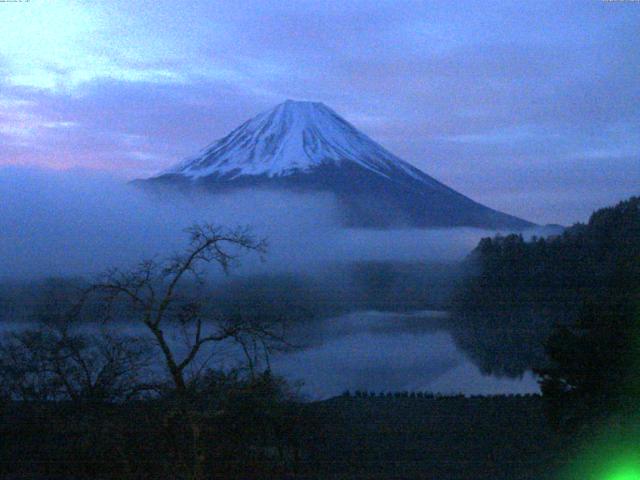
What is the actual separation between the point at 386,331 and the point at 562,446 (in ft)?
A: 10.1

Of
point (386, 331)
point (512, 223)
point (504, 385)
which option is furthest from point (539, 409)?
point (512, 223)

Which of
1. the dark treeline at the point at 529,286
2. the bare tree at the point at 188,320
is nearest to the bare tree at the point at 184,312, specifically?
the bare tree at the point at 188,320

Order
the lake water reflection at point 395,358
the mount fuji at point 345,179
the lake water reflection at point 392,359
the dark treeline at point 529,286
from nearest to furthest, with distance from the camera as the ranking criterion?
1. the lake water reflection at point 392,359
2. the lake water reflection at point 395,358
3. the dark treeline at point 529,286
4. the mount fuji at point 345,179

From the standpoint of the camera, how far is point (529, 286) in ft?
27.7

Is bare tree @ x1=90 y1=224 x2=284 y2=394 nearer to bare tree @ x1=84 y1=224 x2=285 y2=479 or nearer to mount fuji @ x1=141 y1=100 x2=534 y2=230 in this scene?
bare tree @ x1=84 y1=224 x2=285 y2=479

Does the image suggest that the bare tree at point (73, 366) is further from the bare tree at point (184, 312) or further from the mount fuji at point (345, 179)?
the mount fuji at point (345, 179)

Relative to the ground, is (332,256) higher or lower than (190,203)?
lower

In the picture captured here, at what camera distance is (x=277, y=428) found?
13.9ft

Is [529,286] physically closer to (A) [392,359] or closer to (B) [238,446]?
(A) [392,359]

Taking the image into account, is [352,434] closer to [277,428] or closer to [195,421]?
[277,428]

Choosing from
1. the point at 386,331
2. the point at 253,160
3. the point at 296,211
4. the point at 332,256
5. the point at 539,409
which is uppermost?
the point at 253,160

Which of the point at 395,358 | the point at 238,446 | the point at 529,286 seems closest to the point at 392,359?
the point at 395,358

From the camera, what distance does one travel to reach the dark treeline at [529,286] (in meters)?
7.46

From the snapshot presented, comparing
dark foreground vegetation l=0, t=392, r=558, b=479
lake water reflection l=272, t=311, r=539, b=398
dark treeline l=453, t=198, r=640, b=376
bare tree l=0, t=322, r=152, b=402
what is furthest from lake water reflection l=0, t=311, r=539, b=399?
bare tree l=0, t=322, r=152, b=402
